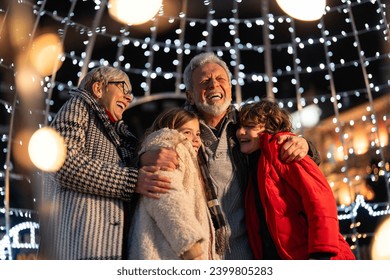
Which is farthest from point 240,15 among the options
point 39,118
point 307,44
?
point 39,118

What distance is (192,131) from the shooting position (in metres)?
1.45

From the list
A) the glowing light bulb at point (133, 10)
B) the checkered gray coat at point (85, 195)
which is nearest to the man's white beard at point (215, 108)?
the checkered gray coat at point (85, 195)

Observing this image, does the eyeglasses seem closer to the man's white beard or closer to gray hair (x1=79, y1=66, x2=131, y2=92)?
gray hair (x1=79, y1=66, x2=131, y2=92)

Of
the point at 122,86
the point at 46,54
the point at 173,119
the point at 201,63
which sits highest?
the point at 46,54

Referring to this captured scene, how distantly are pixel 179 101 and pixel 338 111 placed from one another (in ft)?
2.22

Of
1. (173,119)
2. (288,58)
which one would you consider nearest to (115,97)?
(173,119)

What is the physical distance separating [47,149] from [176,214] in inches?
17.3

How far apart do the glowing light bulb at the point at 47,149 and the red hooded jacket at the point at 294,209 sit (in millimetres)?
465

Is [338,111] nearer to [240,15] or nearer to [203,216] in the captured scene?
[240,15]

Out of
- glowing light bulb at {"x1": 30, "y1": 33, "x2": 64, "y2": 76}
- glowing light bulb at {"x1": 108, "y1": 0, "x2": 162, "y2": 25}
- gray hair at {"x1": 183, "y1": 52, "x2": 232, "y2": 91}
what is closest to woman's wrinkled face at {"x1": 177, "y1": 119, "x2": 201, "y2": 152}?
gray hair at {"x1": 183, "y1": 52, "x2": 232, "y2": 91}

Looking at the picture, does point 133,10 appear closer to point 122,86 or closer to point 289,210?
point 122,86

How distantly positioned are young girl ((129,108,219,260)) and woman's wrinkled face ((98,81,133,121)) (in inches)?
4.9

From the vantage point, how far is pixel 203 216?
1341 mm

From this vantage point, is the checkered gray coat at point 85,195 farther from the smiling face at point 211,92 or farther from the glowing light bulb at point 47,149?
the smiling face at point 211,92
